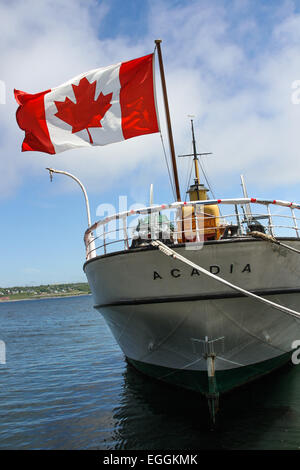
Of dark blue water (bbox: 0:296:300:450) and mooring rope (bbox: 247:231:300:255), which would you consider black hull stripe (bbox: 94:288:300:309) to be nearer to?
mooring rope (bbox: 247:231:300:255)

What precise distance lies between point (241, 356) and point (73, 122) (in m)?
6.46

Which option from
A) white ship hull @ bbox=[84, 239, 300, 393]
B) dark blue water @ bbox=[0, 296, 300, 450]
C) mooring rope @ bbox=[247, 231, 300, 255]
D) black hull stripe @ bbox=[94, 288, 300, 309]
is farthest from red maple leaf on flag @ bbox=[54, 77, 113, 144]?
dark blue water @ bbox=[0, 296, 300, 450]

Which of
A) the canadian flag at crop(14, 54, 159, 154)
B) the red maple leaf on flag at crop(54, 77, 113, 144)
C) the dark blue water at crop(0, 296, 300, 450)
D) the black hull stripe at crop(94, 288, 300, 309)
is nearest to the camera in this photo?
the dark blue water at crop(0, 296, 300, 450)

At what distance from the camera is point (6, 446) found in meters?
6.91

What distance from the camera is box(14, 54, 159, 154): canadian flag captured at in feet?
27.0

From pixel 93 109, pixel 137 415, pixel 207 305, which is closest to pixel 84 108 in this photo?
pixel 93 109

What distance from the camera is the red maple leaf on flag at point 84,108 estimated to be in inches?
336

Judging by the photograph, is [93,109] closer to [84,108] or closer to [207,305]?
[84,108]

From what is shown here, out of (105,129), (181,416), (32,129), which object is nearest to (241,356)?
(181,416)

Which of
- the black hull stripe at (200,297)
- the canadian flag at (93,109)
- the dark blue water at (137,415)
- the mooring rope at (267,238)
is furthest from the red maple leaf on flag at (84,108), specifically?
the dark blue water at (137,415)

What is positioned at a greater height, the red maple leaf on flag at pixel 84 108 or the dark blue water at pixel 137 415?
the red maple leaf on flag at pixel 84 108

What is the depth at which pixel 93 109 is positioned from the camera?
28.1 ft

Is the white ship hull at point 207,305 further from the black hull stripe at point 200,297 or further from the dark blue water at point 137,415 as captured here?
the dark blue water at point 137,415
